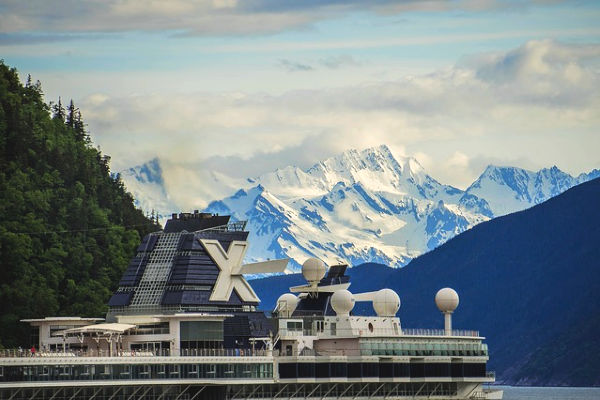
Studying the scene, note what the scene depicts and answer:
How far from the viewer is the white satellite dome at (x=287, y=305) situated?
13400 centimetres

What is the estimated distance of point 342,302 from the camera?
128m

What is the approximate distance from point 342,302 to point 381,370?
6626mm

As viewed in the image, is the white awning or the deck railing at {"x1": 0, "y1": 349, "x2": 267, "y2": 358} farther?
the white awning

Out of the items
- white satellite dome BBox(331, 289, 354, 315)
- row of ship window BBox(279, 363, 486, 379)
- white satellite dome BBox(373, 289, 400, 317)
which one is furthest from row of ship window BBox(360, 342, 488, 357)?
white satellite dome BBox(373, 289, 400, 317)

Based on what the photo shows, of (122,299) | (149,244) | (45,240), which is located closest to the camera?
(122,299)

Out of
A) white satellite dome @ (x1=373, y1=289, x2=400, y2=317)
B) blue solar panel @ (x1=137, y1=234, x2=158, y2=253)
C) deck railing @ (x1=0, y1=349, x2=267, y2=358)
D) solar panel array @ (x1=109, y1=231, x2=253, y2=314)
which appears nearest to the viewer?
deck railing @ (x1=0, y1=349, x2=267, y2=358)

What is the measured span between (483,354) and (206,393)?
2929 cm

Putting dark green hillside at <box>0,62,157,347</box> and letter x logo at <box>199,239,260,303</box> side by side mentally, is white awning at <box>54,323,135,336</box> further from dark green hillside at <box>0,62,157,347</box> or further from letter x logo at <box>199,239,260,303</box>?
dark green hillside at <box>0,62,157,347</box>

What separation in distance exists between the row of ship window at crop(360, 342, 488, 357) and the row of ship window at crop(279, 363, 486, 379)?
3.05 feet

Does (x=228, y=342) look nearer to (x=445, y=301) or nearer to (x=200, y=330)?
(x=200, y=330)

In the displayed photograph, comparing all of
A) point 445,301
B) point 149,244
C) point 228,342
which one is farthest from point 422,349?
point 149,244

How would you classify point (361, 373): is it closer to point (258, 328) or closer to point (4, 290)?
point (258, 328)

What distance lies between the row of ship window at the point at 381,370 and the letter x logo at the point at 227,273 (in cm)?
924

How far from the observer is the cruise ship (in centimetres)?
11581
